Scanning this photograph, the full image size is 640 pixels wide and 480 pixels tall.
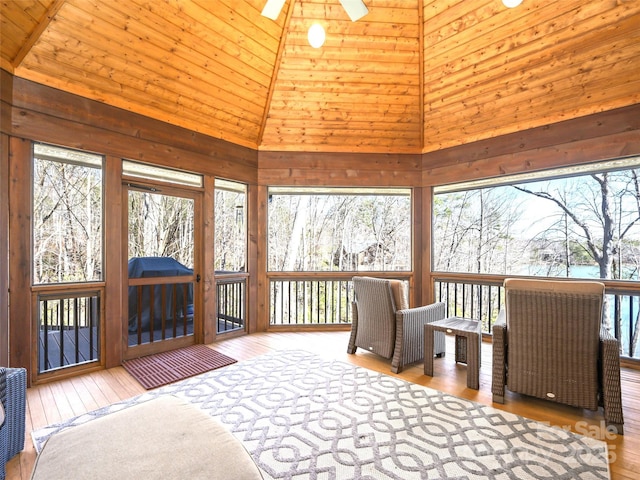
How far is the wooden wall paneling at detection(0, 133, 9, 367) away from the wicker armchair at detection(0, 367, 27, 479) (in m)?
1.03

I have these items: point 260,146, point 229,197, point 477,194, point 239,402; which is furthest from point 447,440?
point 260,146

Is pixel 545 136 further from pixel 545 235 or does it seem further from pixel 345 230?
pixel 345 230

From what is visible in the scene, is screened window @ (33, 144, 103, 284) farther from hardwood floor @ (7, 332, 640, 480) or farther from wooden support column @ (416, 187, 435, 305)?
wooden support column @ (416, 187, 435, 305)

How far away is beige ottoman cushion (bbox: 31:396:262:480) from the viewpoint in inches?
42.3

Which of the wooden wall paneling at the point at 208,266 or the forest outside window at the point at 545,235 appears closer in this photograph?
the forest outside window at the point at 545,235

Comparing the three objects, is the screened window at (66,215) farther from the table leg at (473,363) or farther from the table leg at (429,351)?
the table leg at (473,363)

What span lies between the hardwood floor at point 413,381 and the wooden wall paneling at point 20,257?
38 centimetres

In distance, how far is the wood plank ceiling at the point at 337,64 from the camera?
294 cm

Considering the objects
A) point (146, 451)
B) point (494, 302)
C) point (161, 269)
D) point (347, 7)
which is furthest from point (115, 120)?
point (494, 302)

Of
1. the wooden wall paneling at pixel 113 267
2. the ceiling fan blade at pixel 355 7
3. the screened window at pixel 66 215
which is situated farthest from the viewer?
the wooden wall paneling at pixel 113 267

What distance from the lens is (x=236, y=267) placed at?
15.6 feet

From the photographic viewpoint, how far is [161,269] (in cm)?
388

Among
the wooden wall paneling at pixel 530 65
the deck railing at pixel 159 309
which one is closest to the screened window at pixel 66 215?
the deck railing at pixel 159 309

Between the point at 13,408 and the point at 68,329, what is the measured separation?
157 cm
